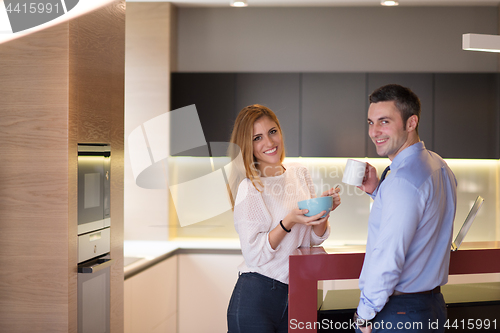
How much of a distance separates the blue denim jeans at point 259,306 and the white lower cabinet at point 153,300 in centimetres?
123

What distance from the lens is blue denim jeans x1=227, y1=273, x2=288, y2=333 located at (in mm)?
1637

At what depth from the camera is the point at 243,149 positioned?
5.83ft

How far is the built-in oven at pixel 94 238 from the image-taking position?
1849 mm

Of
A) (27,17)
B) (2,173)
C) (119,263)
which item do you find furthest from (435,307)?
(27,17)

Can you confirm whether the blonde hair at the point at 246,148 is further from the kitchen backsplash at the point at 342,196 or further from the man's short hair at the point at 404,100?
the kitchen backsplash at the point at 342,196

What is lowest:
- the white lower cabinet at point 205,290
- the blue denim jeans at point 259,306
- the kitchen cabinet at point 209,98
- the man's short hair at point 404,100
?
the white lower cabinet at point 205,290

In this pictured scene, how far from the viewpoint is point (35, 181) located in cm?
176

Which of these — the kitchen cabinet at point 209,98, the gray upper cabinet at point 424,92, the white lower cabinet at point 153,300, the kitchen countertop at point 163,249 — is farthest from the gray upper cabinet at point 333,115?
the white lower cabinet at point 153,300

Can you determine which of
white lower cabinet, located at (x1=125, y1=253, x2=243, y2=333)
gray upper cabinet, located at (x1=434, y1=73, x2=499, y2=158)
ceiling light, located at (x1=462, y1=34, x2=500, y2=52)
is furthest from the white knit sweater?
gray upper cabinet, located at (x1=434, y1=73, x2=499, y2=158)

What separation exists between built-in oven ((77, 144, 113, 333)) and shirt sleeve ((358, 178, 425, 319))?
1075mm

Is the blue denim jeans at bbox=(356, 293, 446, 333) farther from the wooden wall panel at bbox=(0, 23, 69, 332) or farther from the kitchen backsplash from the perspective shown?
the kitchen backsplash

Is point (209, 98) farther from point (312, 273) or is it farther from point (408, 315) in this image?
point (408, 315)

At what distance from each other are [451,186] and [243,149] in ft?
2.38

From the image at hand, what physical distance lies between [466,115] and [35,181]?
122 inches
